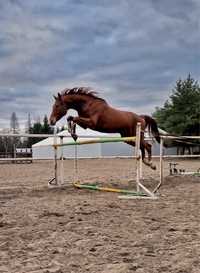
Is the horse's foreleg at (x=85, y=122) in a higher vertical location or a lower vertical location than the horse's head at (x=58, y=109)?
lower

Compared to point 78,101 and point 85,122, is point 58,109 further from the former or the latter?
point 85,122

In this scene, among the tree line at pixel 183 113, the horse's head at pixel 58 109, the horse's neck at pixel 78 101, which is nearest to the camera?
the horse's head at pixel 58 109

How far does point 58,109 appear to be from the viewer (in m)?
8.07

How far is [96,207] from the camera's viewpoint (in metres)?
5.62

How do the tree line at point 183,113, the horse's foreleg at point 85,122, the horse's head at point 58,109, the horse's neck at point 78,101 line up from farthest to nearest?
the tree line at point 183,113
the horse's neck at point 78,101
the horse's head at point 58,109
the horse's foreleg at point 85,122

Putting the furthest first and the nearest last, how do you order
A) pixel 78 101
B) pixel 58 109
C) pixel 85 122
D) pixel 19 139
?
1. pixel 19 139
2. pixel 78 101
3. pixel 58 109
4. pixel 85 122

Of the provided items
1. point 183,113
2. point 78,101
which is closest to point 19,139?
point 183,113

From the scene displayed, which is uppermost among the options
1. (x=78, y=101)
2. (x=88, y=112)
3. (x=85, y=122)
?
(x=78, y=101)

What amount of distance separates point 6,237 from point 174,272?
69.9 inches

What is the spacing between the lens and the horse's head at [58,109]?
8.07 meters

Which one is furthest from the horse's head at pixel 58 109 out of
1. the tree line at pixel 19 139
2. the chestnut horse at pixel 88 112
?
the tree line at pixel 19 139

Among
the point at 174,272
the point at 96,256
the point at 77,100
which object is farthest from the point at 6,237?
the point at 77,100

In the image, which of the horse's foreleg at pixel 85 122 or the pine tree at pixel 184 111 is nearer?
the horse's foreleg at pixel 85 122

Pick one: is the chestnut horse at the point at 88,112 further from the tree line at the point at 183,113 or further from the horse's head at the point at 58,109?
the tree line at the point at 183,113
